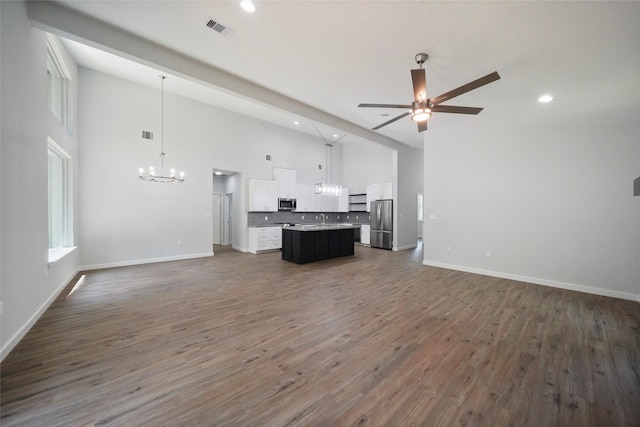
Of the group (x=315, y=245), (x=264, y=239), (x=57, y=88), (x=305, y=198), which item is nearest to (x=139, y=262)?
(x=264, y=239)

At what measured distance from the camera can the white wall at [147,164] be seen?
548 cm

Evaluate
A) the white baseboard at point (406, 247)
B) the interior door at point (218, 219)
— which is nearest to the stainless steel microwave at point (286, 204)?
the interior door at point (218, 219)

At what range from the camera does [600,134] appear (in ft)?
13.9

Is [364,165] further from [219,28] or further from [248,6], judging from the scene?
[248,6]

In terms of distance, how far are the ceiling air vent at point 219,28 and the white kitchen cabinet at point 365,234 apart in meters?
7.60

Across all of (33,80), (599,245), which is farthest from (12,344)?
(599,245)

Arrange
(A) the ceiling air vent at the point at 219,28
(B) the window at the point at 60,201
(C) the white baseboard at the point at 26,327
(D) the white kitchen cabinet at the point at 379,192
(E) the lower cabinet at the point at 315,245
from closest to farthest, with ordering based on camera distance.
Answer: (C) the white baseboard at the point at 26,327 < (A) the ceiling air vent at the point at 219,28 < (B) the window at the point at 60,201 < (E) the lower cabinet at the point at 315,245 < (D) the white kitchen cabinet at the point at 379,192

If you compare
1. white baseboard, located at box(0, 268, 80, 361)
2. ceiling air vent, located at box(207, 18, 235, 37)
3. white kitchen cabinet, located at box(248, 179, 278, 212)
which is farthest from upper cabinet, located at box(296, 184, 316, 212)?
white baseboard, located at box(0, 268, 80, 361)

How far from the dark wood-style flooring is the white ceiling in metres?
3.12

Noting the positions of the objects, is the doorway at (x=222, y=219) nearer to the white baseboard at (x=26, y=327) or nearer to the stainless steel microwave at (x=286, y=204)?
the stainless steel microwave at (x=286, y=204)

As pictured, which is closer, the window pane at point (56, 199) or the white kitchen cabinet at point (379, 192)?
the window pane at point (56, 199)

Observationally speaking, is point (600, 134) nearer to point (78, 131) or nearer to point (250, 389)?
point (250, 389)

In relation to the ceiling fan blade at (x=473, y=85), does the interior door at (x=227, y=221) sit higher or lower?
lower

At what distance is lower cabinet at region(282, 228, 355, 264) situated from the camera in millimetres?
6219
